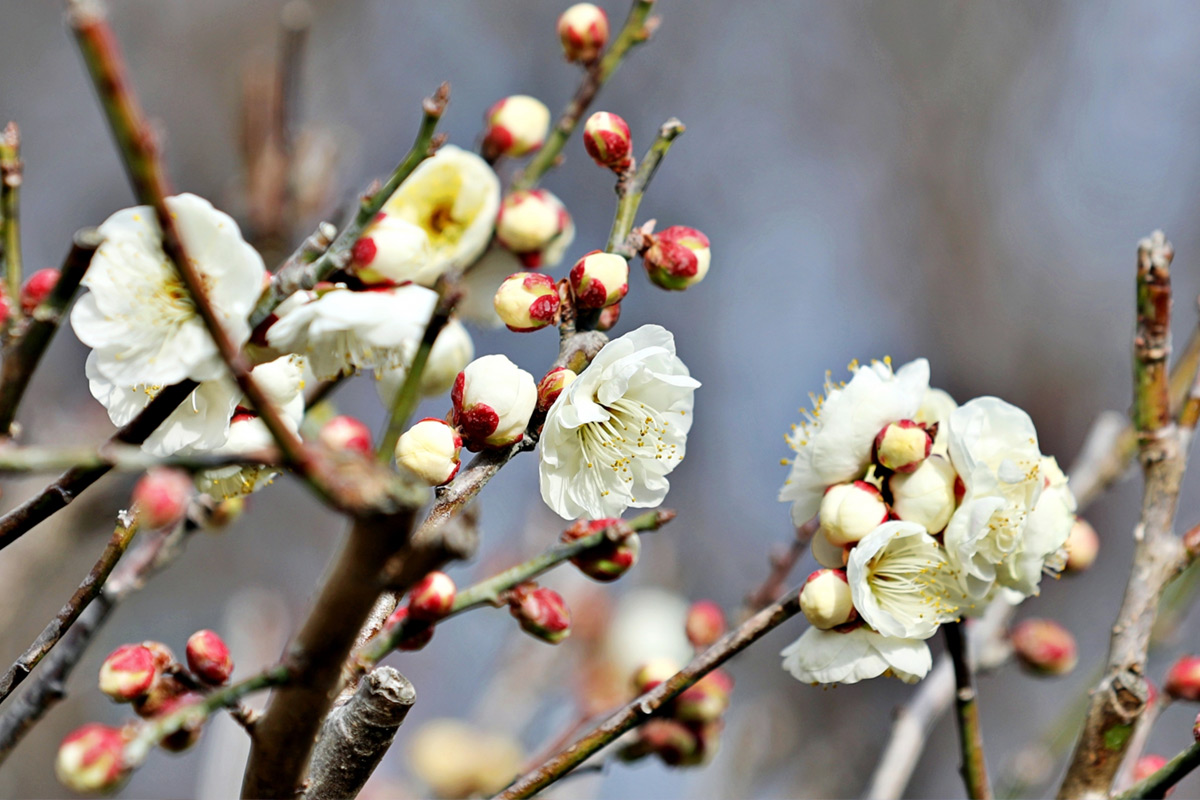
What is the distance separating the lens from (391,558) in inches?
22.6

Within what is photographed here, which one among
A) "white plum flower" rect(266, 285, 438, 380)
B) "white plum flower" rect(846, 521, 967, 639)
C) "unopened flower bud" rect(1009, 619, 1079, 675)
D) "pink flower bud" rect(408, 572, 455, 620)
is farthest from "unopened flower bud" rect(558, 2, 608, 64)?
"unopened flower bud" rect(1009, 619, 1079, 675)

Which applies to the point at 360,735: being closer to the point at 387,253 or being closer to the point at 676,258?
the point at 387,253

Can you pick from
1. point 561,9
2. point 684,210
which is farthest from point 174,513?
point 561,9

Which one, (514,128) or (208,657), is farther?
(514,128)

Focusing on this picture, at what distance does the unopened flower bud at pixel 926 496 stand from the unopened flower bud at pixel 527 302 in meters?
0.40

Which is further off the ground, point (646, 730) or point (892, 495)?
point (892, 495)

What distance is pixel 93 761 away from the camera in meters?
0.65

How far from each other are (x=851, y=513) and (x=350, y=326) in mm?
518

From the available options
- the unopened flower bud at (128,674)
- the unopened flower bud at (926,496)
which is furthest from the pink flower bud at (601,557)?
the unopened flower bud at (128,674)

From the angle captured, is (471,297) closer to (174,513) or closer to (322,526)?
(174,513)

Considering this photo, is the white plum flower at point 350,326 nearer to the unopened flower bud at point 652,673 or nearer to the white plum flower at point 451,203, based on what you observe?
the white plum flower at point 451,203

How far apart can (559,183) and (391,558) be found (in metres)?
4.79

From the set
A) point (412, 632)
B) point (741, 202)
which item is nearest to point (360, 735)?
point (412, 632)

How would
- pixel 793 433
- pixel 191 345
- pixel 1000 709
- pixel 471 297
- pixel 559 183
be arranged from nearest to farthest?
pixel 191 345
pixel 793 433
pixel 471 297
pixel 1000 709
pixel 559 183
